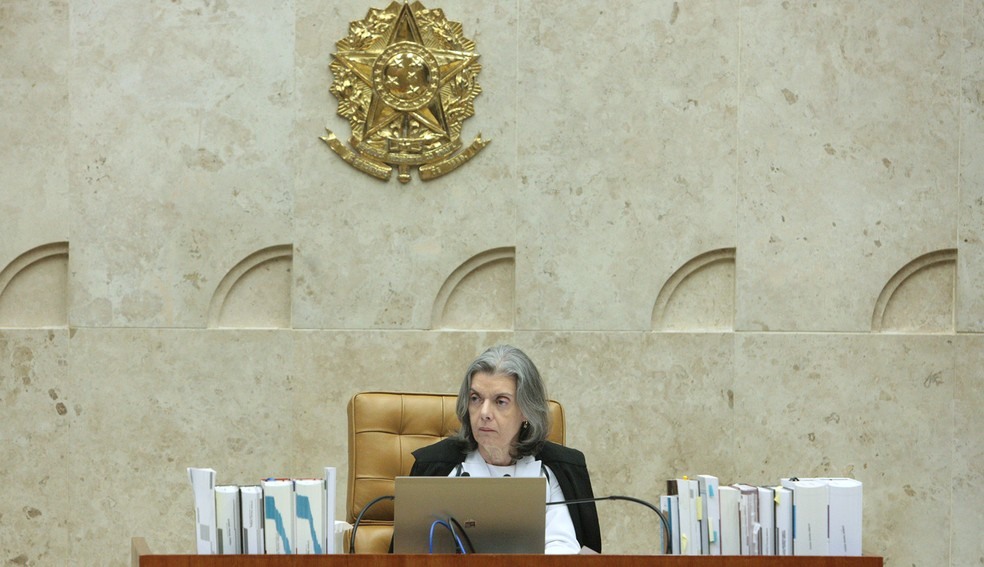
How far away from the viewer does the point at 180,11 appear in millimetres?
4543

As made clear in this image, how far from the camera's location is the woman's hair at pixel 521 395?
10.9 feet

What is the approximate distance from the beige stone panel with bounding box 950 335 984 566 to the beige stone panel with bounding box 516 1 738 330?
113 cm

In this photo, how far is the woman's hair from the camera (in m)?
3.31

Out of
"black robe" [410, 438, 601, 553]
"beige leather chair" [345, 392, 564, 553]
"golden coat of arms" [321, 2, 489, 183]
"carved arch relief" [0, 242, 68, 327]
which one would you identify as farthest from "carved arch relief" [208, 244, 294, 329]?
"black robe" [410, 438, 601, 553]

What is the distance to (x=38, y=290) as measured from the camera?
4.59 meters

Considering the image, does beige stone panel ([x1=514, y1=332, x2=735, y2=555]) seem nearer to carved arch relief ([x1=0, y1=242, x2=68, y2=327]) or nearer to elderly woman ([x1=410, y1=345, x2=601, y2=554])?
elderly woman ([x1=410, y1=345, x2=601, y2=554])

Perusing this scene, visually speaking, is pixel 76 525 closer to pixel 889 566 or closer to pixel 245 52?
pixel 245 52

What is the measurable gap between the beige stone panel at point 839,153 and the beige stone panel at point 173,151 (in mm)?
1898

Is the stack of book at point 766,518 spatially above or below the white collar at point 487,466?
below

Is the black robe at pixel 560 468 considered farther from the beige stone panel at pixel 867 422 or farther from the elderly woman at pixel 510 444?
the beige stone panel at pixel 867 422

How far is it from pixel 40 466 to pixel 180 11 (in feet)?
6.10

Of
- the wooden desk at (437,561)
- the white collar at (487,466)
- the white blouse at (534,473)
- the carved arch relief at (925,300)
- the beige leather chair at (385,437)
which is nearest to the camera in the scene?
the wooden desk at (437,561)

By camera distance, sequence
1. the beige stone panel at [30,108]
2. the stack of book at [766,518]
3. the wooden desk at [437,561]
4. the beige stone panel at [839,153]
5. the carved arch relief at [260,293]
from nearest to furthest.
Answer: the wooden desk at [437,561], the stack of book at [766,518], the beige stone panel at [30,108], the carved arch relief at [260,293], the beige stone panel at [839,153]

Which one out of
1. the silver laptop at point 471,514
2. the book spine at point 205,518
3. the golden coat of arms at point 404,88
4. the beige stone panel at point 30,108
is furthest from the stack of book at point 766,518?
the beige stone panel at point 30,108
